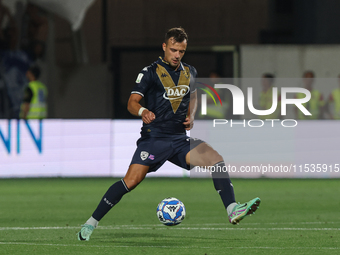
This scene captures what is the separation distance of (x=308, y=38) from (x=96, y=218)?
18769mm

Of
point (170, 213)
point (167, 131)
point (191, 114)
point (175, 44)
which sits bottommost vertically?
point (170, 213)

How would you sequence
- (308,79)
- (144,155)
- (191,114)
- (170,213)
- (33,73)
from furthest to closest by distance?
(33,73) < (308,79) < (191,114) < (170,213) < (144,155)

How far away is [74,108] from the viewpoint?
19484mm

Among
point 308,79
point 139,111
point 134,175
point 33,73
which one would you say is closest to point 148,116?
point 139,111

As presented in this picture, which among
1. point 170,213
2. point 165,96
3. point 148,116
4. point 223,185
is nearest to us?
point 148,116

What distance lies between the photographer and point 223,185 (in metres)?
7.42

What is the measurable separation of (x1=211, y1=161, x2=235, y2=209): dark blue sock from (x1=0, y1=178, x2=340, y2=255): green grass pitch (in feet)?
1.43

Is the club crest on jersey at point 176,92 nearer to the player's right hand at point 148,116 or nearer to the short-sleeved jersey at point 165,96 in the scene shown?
the short-sleeved jersey at point 165,96

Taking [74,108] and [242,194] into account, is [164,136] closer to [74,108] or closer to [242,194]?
[242,194]

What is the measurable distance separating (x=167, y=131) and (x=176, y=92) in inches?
15.2

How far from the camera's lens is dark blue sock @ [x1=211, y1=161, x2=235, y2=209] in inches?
290

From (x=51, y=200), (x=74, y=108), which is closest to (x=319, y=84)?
(x=74, y=108)

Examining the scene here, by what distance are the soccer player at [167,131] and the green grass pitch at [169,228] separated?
0.50 meters

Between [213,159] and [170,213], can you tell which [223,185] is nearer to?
[213,159]
